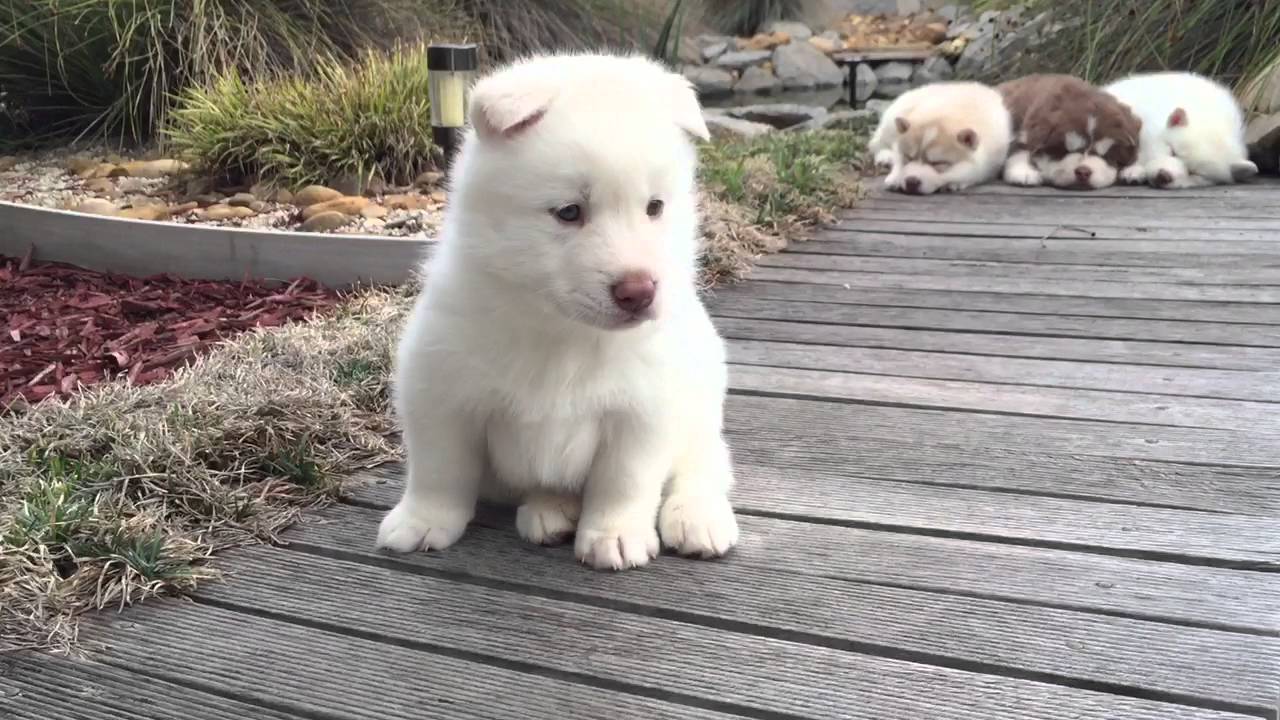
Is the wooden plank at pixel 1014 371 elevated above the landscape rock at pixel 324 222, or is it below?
below

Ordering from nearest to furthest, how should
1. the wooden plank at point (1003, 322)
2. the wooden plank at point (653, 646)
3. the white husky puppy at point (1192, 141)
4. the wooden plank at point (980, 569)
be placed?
the wooden plank at point (653, 646), the wooden plank at point (980, 569), the wooden plank at point (1003, 322), the white husky puppy at point (1192, 141)

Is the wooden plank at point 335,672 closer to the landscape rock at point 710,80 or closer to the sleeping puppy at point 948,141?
the sleeping puppy at point 948,141

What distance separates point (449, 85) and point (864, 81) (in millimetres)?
11001

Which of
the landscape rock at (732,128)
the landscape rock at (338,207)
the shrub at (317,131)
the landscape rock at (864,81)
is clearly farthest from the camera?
the landscape rock at (864,81)

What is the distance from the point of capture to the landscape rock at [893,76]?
1462 cm

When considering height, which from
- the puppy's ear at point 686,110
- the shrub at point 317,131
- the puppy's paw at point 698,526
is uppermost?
the puppy's ear at point 686,110

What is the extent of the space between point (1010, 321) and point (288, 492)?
2586 millimetres

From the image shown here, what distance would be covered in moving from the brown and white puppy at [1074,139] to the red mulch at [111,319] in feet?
14.2

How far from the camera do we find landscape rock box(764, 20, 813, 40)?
1689 cm

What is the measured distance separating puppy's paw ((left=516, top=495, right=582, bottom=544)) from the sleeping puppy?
4.61 m

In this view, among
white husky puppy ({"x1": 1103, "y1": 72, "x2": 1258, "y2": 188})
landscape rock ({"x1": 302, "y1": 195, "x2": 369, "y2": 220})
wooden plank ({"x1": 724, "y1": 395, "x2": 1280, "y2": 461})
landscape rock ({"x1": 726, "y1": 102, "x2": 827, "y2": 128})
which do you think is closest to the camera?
wooden plank ({"x1": 724, "y1": 395, "x2": 1280, "y2": 461})

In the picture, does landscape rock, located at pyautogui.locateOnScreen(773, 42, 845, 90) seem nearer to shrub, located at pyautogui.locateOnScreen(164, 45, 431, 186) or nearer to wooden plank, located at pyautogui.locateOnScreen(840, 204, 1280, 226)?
wooden plank, located at pyautogui.locateOnScreen(840, 204, 1280, 226)

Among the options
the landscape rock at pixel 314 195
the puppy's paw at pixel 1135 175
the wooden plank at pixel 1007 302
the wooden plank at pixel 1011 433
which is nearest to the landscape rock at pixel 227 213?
the landscape rock at pixel 314 195

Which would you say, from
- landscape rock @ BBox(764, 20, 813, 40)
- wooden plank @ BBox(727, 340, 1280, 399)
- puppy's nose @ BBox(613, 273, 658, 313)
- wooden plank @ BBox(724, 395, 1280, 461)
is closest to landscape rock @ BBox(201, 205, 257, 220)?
wooden plank @ BBox(727, 340, 1280, 399)
